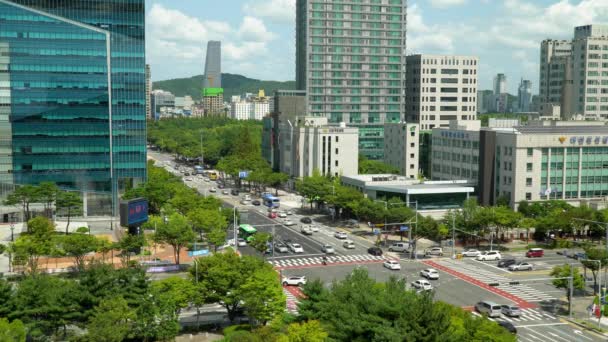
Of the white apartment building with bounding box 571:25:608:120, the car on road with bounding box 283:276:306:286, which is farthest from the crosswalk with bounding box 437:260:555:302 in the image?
the white apartment building with bounding box 571:25:608:120

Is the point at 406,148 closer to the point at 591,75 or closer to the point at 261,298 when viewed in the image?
the point at 591,75

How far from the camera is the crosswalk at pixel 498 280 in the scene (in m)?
65.8

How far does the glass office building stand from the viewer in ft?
338

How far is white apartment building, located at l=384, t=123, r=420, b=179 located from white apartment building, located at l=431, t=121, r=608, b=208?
29467 millimetres

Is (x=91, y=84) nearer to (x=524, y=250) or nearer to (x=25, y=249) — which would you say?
(x=25, y=249)

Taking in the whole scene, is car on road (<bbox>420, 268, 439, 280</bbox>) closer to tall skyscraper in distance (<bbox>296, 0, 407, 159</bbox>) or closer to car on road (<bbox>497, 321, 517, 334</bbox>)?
car on road (<bbox>497, 321, 517, 334</bbox>)

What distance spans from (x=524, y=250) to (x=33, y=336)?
210 feet

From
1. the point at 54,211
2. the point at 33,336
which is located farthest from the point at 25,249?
the point at 54,211

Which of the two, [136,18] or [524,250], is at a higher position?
[136,18]

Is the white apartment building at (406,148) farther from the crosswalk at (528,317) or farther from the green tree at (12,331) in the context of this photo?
the green tree at (12,331)

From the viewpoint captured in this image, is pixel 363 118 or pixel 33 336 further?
pixel 363 118

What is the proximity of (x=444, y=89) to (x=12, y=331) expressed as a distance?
14319 centimetres

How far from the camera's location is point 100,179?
107562mm

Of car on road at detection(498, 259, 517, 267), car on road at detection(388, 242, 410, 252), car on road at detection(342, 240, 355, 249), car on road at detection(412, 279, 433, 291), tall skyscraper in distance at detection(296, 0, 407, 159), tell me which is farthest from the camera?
tall skyscraper in distance at detection(296, 0, 407, 159)
